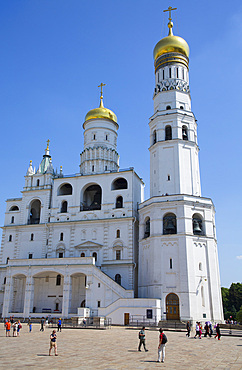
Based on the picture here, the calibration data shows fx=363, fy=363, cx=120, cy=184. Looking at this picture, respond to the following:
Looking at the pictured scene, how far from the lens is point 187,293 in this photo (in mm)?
35906

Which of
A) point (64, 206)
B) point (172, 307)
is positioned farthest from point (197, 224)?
point (64, 206)

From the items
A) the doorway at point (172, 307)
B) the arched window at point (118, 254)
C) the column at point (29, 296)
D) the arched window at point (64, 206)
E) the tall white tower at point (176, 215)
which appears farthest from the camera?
the arched window at point (64, 206)

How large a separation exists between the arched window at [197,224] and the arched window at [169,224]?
7.24 feet

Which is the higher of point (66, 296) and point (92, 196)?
point (92, 196)

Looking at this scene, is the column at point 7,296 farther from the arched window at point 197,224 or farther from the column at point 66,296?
the arched window at point 197,224

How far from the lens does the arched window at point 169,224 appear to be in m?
39.1

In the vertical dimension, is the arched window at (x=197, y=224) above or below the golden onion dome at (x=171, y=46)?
below

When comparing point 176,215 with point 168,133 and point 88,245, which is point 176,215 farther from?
point 88,245

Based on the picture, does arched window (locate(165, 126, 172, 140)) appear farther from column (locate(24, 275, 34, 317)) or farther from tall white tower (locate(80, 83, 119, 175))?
column (locate(24, 275, 34, 317))

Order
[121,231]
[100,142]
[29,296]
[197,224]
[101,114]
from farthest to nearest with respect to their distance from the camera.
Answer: [101,114] < [100,142] < [121,231] < [29,296] < [197,224]

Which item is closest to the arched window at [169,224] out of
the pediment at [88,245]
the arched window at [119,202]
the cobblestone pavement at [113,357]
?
the arched window at [119,202]

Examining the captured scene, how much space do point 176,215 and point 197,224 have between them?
266cm

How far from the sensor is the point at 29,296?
40500mm

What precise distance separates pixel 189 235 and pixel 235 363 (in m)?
23.6
